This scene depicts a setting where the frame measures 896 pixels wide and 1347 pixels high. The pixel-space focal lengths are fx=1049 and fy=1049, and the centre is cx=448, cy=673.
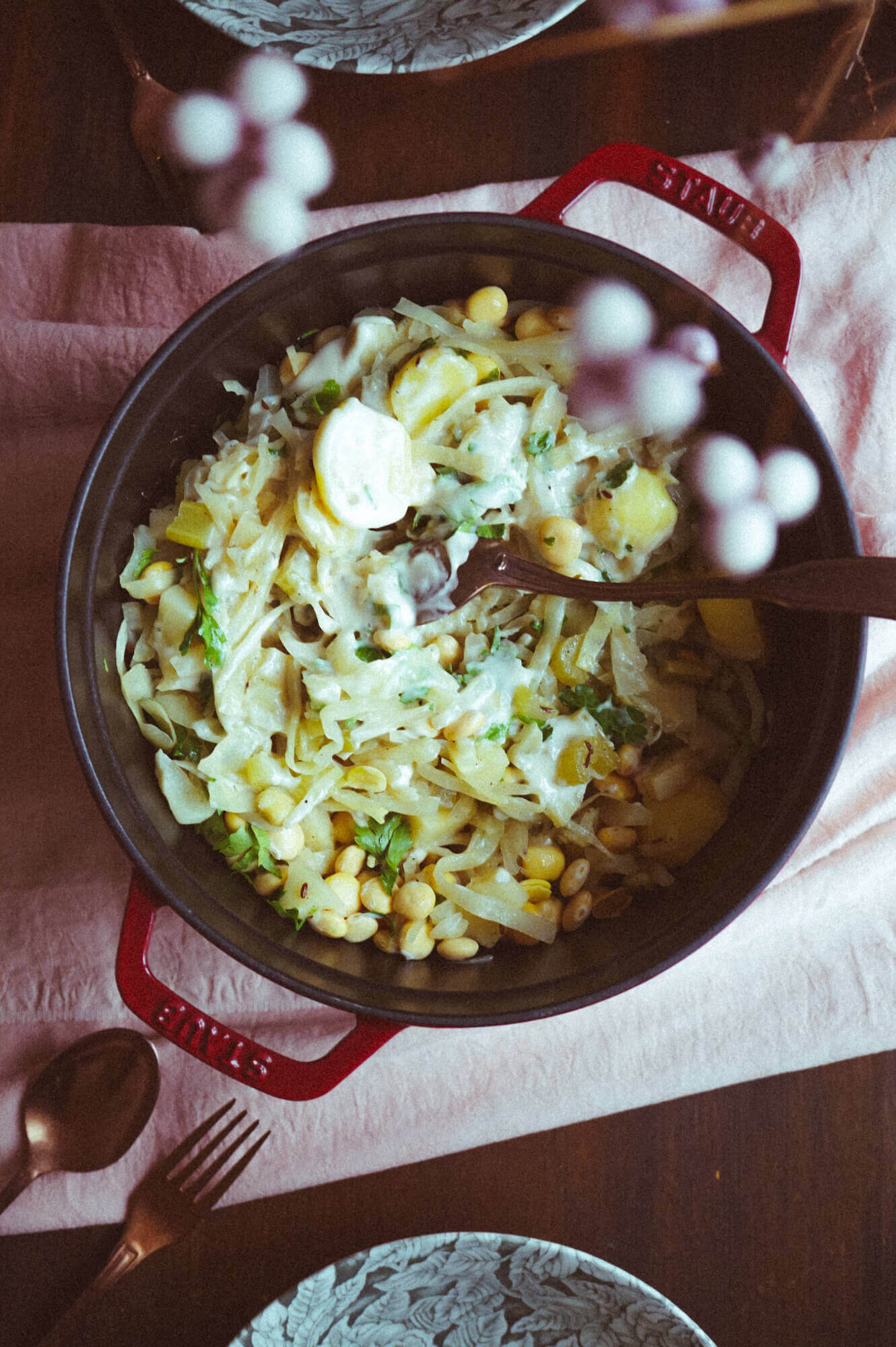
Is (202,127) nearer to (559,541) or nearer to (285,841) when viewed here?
(559,541)

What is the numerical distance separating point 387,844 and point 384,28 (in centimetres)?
121

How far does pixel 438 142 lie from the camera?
1672 millimetres

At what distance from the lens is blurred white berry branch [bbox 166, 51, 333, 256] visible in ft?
5.40

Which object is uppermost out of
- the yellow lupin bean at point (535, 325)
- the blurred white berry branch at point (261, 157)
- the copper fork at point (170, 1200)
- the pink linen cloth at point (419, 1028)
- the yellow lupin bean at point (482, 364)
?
the blurred white berry branch at point (261, 157)

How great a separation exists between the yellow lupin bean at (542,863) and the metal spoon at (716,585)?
1.12 feet

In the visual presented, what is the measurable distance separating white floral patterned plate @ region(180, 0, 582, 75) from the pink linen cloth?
0.66 feet

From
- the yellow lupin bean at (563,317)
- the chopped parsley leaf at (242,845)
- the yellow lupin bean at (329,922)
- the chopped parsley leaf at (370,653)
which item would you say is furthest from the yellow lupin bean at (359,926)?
the yellow lupin bean at (563,317)

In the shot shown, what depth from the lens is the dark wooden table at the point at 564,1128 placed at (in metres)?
1.58

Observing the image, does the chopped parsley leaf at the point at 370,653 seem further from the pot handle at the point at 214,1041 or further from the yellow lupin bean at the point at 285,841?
the pot handle at the point at 214,1041

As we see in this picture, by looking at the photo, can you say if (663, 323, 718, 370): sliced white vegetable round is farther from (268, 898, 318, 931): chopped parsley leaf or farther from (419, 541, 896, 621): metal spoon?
(268, 898, 318, 931): chopped parsley leaf

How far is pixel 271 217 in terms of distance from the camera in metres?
1.64

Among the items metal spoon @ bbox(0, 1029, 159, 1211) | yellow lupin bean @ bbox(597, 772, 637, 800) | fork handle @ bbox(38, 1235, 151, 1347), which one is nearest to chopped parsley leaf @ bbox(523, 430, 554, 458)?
yellow lupin bean @ bbox(597, 772, 637, 800)

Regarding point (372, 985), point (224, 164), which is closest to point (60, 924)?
point (372, 985)

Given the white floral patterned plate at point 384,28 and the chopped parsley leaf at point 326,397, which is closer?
the chopped parsley leaf at point 326,397
